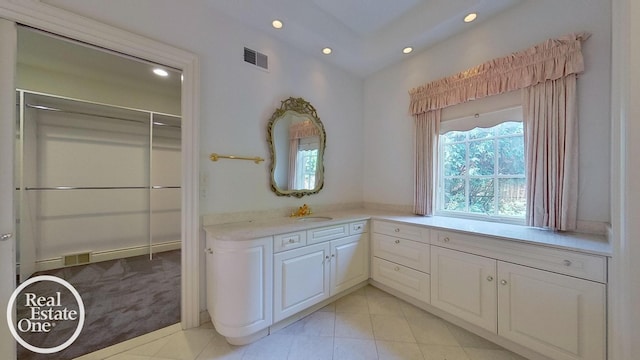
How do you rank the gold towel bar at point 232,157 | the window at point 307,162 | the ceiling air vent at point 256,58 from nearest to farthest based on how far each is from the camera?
the gold towel bar at point 232,157, the ceiling air vent at point 256,58, the window at point 307,162

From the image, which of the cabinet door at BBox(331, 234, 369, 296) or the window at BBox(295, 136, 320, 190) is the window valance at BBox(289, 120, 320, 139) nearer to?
the window at BBox(295, 136, 320, 190)

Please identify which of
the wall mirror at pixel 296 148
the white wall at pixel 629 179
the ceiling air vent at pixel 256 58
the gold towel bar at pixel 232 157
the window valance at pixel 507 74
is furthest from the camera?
the wall mirror at pixel 296 148

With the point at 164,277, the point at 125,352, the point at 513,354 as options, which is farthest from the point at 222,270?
the point at 513,354

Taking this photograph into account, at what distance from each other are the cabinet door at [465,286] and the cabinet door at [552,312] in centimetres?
6

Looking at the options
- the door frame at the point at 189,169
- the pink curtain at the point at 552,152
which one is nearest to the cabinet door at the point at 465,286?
the pink curtain at the point at 552,152

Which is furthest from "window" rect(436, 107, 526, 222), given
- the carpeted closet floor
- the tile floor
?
the carpeted closet floor

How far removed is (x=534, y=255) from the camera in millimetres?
1491

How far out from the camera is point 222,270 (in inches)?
64.8

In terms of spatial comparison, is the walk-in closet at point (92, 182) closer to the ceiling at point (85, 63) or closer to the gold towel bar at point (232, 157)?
the ceiling at point (85, 63)

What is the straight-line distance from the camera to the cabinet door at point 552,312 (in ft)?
4.21

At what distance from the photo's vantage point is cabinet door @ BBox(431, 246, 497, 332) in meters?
1.68

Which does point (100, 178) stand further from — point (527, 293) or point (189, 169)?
point (527, 293)

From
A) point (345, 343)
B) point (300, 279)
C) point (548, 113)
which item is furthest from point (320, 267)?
point (548, 113)

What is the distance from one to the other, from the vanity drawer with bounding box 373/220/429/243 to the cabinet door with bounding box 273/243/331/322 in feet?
2.26
